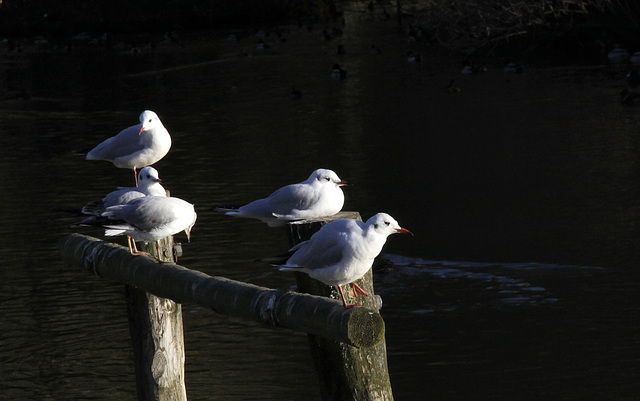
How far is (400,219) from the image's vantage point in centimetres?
1608

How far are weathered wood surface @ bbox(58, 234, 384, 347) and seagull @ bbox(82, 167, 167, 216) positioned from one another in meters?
0.23

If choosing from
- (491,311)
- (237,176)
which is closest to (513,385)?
(491,311)

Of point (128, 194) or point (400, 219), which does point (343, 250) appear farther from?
point (400, 219)

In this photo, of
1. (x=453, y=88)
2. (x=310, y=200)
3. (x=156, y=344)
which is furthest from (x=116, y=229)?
(x=453, y=88)

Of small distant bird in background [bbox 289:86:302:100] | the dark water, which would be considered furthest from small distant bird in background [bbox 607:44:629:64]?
small distant bird in background [bbox 289:86:302:100]

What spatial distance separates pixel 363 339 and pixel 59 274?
9.24 meters

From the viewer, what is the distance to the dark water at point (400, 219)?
10.1 meters

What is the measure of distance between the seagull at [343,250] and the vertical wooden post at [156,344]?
6.14 ft

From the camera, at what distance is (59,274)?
45.3 feet

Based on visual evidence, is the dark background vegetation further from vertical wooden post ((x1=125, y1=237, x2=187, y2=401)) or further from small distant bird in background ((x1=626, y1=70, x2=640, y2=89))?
vertical wooden post ((x1=125, y1=237, x2=187, y2=401))

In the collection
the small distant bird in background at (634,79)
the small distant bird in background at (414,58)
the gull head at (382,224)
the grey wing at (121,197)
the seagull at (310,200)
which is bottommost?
the small distant bird in background at (414,58)

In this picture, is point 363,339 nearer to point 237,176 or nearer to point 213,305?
point 213,305

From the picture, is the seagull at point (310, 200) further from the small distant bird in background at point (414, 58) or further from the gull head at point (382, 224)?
the small distant bird in background at point (414, 58)

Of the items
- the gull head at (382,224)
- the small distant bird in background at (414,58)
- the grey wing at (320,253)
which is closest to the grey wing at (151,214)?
the grey wing at (320,253)
